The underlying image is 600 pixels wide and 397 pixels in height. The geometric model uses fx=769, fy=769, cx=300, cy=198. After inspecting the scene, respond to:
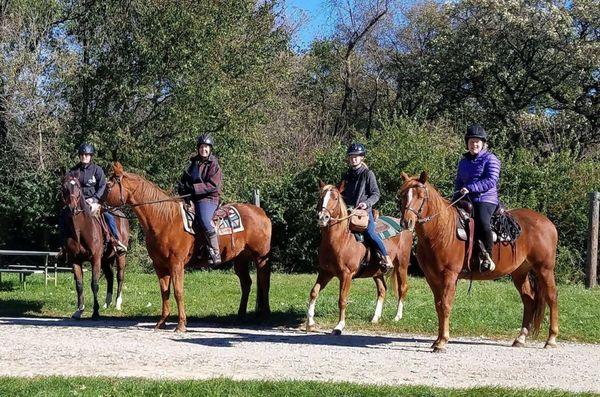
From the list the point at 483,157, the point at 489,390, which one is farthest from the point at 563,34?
the point at 489,390

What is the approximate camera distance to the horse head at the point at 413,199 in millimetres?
10359

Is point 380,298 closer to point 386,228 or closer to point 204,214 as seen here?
point 386,228

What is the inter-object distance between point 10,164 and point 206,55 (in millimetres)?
7486

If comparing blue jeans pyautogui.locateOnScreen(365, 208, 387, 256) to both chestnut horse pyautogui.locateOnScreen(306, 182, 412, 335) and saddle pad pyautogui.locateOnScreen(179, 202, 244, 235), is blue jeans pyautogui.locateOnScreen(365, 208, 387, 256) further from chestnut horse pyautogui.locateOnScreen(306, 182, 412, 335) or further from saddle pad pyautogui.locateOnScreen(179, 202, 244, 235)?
saddle pad pyautogui.locateOnScreen(179, 202, 244, 235)

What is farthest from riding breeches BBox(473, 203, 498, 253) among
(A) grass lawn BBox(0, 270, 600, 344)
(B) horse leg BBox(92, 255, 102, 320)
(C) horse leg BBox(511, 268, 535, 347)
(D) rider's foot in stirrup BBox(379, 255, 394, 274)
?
(B) horse leg BBox(92, 255, 102, 320)

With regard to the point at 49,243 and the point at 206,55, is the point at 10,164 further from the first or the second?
the point at 206,55

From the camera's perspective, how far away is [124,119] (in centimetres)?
2467

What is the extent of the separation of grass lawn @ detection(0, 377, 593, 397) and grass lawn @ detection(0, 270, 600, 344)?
486cm

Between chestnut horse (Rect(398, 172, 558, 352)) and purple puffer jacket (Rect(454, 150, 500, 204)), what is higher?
purple puffer jacket (Rect(454, 150, 500, 204))

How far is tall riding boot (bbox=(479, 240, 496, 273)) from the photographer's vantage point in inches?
438

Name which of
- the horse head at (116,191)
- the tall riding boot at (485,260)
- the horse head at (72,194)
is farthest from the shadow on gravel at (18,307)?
the tall riding boot at (485,260)

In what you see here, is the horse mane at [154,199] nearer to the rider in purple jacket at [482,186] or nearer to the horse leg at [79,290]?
the horse leg at [79,290]

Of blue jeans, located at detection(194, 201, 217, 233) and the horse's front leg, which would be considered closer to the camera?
blue jeans, located at detection(194, 201, 217, 233)

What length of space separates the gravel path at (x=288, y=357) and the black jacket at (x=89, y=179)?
8.75 feet
